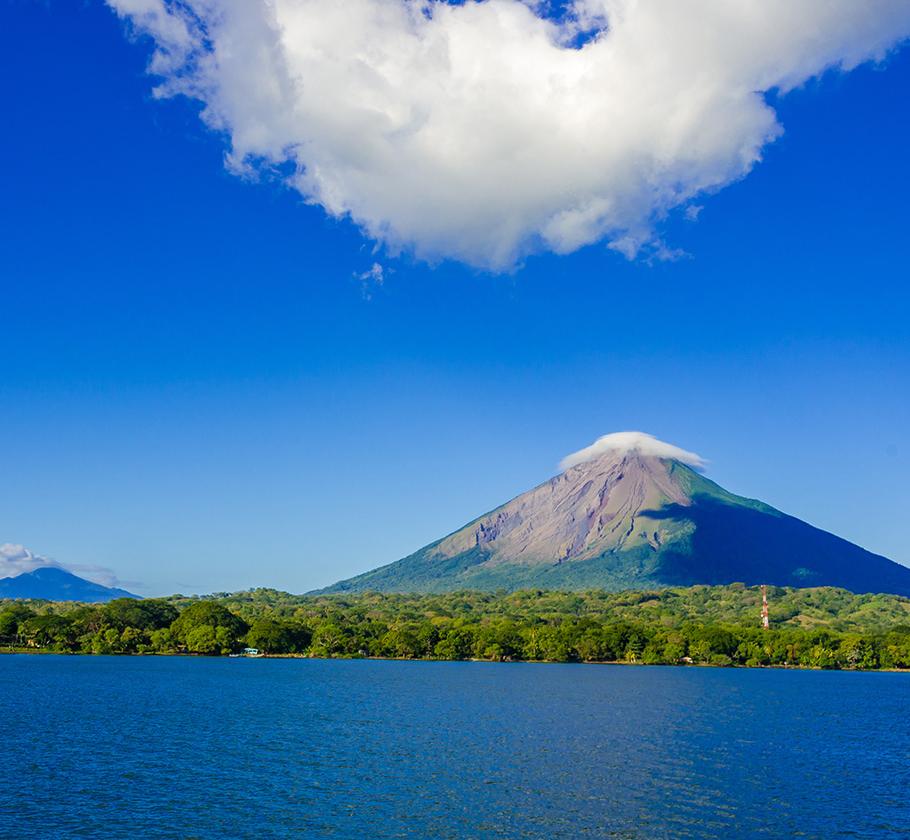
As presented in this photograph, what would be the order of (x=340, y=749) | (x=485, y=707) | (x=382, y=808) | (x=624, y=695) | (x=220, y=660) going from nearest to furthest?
1. (x=382, y=808)
2. (x=340, y=749)
3. (x=485, y=707)
4. (x=624, y=695)
5. (x=220, y=660)

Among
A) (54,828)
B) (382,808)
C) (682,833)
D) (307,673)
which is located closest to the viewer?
(54,828)

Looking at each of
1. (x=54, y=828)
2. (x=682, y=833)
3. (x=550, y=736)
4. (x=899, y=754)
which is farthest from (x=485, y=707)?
(x=54, y=828)

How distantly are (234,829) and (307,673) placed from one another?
11049 centimetres

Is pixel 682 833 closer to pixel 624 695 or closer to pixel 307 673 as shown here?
pixel 624 695

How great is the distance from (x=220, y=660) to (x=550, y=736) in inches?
5117

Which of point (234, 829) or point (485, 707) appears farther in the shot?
point (485, 707)

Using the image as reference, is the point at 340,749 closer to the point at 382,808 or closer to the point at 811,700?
the point at 382,808

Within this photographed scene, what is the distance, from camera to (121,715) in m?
79.2

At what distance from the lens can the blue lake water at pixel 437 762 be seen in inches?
1667

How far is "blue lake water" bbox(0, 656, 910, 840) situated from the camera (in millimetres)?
42344

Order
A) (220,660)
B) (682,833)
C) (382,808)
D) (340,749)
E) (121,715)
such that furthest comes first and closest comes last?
(220,660) < (121,715) < (340,749) < (382,808) < (682,833)

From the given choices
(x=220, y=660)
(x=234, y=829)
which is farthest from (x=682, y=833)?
(x=220, y=660)

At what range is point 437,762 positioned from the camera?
58.5 m

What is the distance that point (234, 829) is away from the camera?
3975cm
